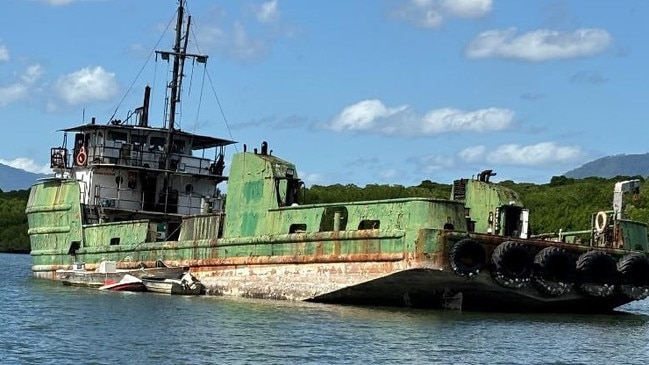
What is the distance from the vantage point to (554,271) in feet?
73.9

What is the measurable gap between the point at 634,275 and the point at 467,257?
407 centimetres

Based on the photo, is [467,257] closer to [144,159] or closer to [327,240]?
[327,240]

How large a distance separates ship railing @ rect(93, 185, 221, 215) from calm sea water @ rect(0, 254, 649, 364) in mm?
6872

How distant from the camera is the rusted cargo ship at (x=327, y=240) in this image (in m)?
21.8

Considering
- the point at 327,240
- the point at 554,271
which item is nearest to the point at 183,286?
the point at 327,240

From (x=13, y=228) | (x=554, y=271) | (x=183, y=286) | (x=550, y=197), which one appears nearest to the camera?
(x=554, y=271)

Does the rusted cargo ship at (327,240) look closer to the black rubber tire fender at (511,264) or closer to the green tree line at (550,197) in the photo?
the black rubber tire fender at (511,264)

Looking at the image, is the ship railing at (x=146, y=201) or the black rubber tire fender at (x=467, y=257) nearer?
the black rubber tire fender at (x=467, y=257)

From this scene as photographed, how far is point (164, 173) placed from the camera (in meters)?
30.7

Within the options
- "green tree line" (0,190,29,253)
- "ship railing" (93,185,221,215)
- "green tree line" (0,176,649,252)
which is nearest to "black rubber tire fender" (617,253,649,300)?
"ship railing" (93,185,221,215)

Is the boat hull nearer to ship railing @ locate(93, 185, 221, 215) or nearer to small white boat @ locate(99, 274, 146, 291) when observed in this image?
small white boat @ locate(99, 274, 146, 291)

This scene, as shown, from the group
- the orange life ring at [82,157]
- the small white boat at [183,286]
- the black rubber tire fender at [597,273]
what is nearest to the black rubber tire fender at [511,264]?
the black rubber tire fender at [597,273]

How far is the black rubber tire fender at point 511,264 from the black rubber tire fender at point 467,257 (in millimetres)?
272

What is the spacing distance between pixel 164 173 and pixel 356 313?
11.0m
